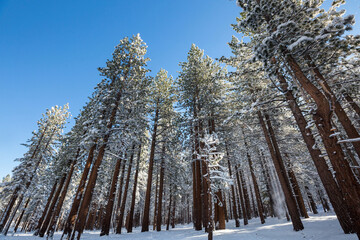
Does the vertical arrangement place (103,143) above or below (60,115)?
below

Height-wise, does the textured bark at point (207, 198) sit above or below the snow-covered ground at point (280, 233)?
above

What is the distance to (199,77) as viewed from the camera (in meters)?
15.4

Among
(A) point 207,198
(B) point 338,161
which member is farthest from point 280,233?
(B) point 338,161

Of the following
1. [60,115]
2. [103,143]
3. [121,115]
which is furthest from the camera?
[60,115]

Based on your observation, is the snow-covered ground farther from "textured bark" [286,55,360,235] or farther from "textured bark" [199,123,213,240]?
"textured bark" [286,55,360,235]

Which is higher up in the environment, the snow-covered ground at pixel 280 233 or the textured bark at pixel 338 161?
the textured bark at pixel 338 161

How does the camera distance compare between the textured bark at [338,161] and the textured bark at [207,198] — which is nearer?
the textured bark at [338,161]

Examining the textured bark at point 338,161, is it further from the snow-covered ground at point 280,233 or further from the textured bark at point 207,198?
the textured bark at point 207,198

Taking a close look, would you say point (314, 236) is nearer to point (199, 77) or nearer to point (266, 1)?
point (266, 1)

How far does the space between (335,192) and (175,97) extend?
570 inches

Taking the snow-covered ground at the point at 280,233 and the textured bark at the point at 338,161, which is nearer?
the textured bark at the point at 338,161

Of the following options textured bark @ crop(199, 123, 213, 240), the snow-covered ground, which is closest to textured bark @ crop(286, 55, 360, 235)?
the snow-covered ground

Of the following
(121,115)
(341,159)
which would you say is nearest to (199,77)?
(121,115)

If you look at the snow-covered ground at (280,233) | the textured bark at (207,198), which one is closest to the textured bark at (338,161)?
the snow-covered ground at (280,233)
